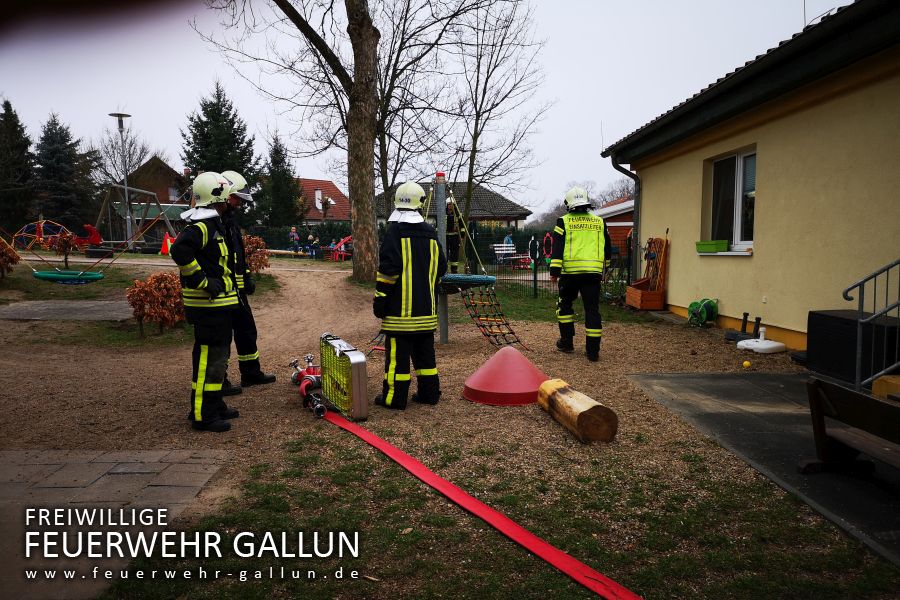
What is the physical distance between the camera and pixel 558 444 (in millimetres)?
4691

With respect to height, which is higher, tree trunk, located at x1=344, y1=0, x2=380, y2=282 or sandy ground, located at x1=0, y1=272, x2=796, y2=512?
tree trunk, located at x1=344, y1=0, x2=380, y2=282

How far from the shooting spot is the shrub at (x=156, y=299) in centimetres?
942

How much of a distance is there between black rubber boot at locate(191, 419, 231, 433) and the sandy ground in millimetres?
56

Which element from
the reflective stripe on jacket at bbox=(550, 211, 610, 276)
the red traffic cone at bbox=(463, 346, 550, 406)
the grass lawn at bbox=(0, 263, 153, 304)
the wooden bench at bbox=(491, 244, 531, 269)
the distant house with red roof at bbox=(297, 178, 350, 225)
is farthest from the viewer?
the distant house with red roof at bbox=(297, 178, 350, 225)

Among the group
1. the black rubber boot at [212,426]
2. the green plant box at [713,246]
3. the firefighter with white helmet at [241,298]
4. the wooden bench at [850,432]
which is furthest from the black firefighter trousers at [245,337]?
the green plant box at [713,246]

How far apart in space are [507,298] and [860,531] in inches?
492

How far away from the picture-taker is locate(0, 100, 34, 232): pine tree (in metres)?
14.1

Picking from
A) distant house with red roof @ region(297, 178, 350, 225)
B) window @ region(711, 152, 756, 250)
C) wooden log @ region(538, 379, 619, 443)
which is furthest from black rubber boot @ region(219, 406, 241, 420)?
distant house with red roof @ region(297, 178, 350, 225)

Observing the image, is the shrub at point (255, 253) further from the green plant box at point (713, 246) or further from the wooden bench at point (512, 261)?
the wooden bench at point (512, 261)

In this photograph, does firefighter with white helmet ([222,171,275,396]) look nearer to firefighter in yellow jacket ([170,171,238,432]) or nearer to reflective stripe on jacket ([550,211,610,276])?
firefighter in yellow jacket ([170,171,238,432])

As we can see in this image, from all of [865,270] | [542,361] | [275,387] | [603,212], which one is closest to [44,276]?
[275,387]

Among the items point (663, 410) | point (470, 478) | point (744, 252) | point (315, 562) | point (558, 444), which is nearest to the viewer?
point (315, 562)

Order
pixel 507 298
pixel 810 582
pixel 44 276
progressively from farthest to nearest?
pixel 507 298
pixel 44 276
pixel 810 582

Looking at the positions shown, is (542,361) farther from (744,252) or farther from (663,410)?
(744,252)
